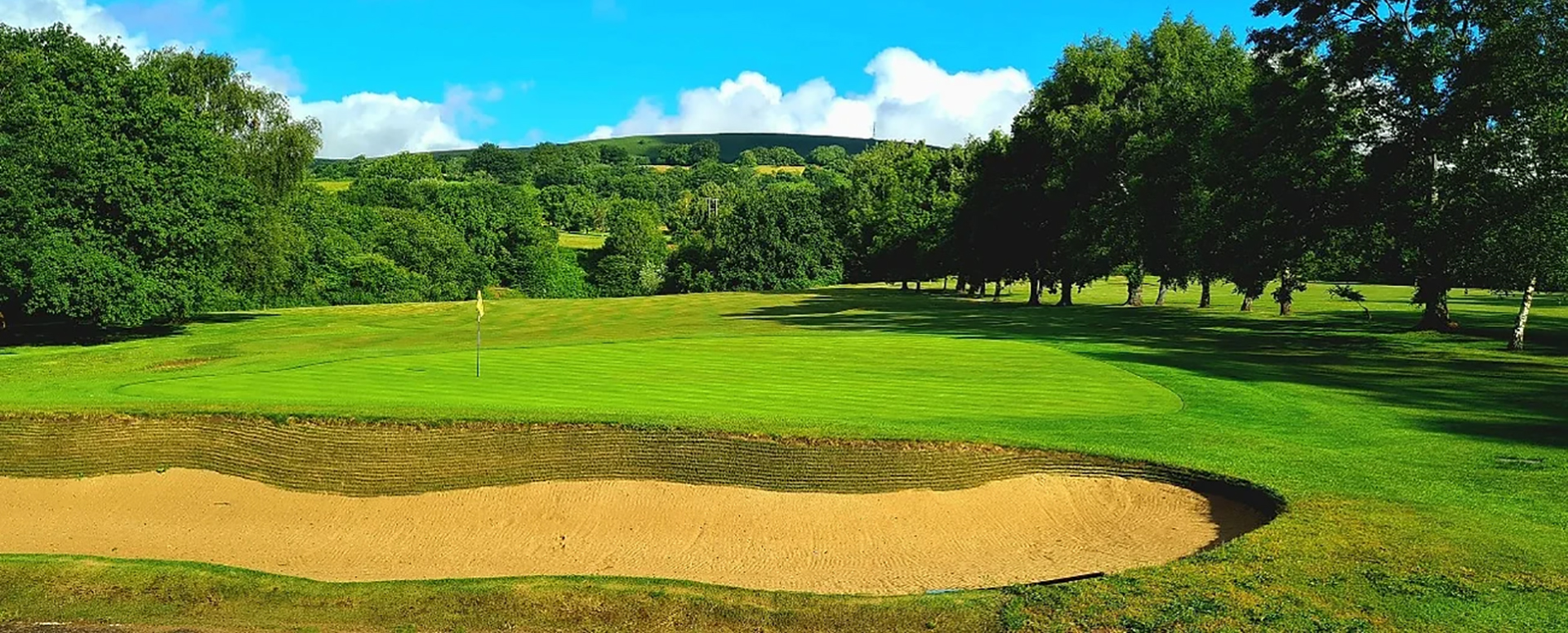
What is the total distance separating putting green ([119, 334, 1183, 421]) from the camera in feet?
56.4

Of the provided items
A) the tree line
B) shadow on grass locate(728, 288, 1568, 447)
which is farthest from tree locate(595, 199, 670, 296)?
shadow on grass locate(728, 288, 1568, 447)

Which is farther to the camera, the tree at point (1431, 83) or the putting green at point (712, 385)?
the tree at point (1431, 83)

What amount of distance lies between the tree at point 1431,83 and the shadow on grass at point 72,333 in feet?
154

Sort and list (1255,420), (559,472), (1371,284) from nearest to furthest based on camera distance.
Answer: (559,472), (1255,420), (1371,284)

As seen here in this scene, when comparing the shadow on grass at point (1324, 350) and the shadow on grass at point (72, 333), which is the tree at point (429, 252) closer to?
the shadow on grass at point (72, 333)

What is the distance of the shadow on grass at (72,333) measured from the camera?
39.5 metres

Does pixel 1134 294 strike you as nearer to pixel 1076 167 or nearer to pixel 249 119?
pixel 1076 167

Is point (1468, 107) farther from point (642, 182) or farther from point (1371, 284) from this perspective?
point (642, 182)

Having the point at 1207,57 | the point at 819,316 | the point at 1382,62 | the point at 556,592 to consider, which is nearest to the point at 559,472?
the point at 556,592

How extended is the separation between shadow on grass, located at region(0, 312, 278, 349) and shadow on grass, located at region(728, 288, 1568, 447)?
91.9ft

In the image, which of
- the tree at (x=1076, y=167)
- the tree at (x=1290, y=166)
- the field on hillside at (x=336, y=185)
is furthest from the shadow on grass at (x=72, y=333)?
the field on hillside at (x=336, y=185)

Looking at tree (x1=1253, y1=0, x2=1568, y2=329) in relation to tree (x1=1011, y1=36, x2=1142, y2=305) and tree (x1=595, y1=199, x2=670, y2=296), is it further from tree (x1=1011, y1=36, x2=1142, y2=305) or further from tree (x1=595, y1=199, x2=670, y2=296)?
tree (x1=595, y1=199, x2=670, y2=296)

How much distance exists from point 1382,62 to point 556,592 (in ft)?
110

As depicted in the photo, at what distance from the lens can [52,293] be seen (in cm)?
3447
